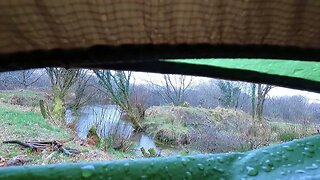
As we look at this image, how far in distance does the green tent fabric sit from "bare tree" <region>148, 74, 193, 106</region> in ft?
17.9

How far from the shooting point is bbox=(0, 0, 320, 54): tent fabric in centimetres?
19

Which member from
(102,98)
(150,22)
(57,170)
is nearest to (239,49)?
(150,22)

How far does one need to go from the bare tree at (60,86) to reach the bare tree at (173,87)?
1.10 m

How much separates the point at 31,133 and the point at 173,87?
77.8 inches

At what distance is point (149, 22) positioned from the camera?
21 centimetres

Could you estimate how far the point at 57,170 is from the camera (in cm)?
42

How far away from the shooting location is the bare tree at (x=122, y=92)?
20.2 feet

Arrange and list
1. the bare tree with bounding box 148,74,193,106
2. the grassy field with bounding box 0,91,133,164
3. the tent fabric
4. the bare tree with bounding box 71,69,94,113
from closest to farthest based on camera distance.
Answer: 1. the tent fabric
2. the grassy field with bounding box 0,91,133,164
3. the bare tree with bounding box 148,74,193,106
4. the bare tree with bounding box 71,69,94,113

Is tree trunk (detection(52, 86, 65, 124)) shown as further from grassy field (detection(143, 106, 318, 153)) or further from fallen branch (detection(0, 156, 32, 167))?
fallen branch (detection(0, 156, 32, 167))

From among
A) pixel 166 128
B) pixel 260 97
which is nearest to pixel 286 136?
pixel 260 97

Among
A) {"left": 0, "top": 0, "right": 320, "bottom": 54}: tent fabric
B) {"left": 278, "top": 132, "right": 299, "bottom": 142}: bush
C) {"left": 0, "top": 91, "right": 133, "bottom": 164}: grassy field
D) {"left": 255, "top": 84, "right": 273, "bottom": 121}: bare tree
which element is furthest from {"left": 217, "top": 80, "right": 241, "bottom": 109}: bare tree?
{"left": 0, "top": 0, "right": 320, "bottom": 54}: tent fabric

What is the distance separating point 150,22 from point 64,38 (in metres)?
0.04

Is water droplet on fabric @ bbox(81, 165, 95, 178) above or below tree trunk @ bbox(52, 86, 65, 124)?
above

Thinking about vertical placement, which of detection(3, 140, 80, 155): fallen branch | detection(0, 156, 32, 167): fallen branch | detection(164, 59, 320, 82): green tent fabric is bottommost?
detection(0, 156, 32, 167): fallen branch
